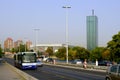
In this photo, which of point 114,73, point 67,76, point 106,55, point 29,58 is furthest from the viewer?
point 106,55

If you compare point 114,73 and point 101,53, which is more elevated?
point 101,53

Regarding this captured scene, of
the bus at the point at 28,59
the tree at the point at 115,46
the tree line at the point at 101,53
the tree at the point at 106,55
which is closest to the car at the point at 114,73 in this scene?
the bus at the point at 28,59

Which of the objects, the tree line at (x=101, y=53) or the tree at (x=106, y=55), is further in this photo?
the tree at (x=106, y=55)

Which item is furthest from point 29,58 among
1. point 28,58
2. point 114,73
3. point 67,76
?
point 114,73

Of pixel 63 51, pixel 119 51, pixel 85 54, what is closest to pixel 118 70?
pixel 119 51

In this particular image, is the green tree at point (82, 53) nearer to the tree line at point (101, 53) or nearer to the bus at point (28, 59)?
the tree line at point (101, 53)

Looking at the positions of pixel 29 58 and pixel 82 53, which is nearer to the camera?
pixel 29 58

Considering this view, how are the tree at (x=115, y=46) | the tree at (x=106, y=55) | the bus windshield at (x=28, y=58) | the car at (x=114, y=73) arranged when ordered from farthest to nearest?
the tree at (x=106, y=55) → the tree at (x=115, y=46) → the bus windshield at (x=28, y=58) → the car at (x=114, y=73)

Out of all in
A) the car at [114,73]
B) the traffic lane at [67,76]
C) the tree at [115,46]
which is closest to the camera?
the car at [114,73]

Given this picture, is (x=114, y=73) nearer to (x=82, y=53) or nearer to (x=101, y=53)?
(x=101, y=53)

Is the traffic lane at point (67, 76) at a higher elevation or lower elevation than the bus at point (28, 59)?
lower

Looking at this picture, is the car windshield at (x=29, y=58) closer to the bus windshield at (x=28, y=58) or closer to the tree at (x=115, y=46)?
the bus windshield at (x=28, y=58)

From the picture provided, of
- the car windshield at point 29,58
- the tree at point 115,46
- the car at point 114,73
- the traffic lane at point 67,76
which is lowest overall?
the traffic lane at point 67,76

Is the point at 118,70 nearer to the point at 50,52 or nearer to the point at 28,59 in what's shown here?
the point at 28,59
